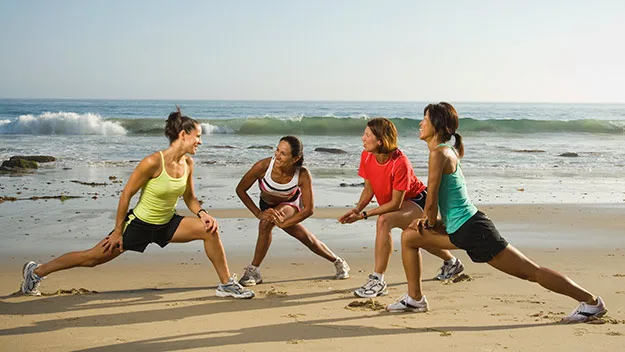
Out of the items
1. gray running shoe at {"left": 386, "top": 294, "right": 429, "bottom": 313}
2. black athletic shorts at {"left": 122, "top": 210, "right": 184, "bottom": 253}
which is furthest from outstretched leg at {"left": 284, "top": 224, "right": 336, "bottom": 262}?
gray running shoe at {"left": 386, "top": 294, "right": 429, "bottom": 313}

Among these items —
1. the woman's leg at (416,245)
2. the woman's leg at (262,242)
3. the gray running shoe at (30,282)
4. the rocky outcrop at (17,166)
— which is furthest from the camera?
the rocky outcrop at (17,166)

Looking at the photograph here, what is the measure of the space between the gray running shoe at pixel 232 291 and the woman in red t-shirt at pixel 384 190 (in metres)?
0.83

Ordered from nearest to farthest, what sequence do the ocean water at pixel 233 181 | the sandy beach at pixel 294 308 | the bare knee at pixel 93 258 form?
the sandy beach at pixel 294 308 < the bare knee at pixel 93 258 < the ocean water at pixel 233 181

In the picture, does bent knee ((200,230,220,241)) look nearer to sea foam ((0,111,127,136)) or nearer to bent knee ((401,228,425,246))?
bent knee ((401,228,425,246))

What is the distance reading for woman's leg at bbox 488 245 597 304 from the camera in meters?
4.96

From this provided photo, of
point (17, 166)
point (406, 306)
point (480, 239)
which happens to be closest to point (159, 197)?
point (406, 306)

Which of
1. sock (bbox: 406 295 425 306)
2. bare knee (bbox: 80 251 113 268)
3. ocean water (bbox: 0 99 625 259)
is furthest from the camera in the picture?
ocean water (bbox: 0 99 625 259)

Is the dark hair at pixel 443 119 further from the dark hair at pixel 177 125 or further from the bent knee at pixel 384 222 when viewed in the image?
the dark hair at pixel 177 125

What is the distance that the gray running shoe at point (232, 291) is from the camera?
581 cm

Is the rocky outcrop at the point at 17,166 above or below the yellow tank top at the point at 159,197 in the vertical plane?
below

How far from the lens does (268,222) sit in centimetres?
646

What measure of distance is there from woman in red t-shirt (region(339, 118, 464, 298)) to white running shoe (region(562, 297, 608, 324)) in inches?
57.0

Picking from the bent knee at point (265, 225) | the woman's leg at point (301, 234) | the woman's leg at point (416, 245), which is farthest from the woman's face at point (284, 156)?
the woman's leg at point (416, 245)

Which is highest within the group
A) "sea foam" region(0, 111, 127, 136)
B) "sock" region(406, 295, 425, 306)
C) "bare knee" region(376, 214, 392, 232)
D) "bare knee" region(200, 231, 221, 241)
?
"bare knee" region(376, 214, 392, 232)
